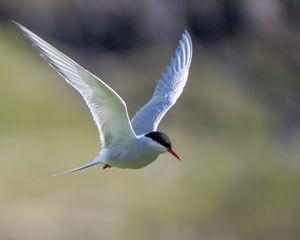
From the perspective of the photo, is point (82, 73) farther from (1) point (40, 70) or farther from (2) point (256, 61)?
(2) point (256, 61)

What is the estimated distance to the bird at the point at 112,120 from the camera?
8180 mm

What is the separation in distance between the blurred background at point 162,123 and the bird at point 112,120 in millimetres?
8467

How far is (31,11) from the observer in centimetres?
2825

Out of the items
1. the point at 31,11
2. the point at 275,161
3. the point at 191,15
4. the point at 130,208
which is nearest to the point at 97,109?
the point at 130,208

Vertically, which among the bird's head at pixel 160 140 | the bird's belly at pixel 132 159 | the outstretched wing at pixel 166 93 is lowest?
the outstretched wing at pixel 166 93

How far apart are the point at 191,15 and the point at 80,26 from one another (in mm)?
3681

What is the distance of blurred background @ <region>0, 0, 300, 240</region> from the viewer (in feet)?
64.1

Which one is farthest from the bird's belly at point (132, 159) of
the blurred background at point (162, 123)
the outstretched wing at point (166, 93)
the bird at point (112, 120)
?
the blurred background at point (162, 123)

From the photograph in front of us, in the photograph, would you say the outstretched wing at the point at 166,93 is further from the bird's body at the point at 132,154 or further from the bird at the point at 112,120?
the bird's body at the point at 132,154

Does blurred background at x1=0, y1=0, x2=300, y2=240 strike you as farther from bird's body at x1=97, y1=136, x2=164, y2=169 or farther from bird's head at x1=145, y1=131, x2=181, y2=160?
bird's head at x1=145, y1=131, x2=181, y2=160

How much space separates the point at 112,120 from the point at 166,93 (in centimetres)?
171

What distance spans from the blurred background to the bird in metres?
8.47

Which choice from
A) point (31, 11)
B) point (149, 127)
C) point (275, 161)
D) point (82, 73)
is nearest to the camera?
point (82, 73)

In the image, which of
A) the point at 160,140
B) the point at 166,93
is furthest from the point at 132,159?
the point at 166,93
